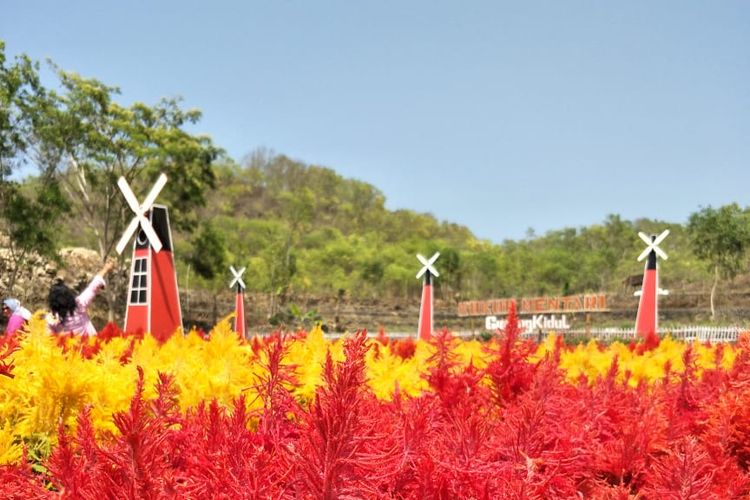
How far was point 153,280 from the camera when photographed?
11.3m

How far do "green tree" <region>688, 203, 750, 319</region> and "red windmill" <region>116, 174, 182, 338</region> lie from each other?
2561 centimetres

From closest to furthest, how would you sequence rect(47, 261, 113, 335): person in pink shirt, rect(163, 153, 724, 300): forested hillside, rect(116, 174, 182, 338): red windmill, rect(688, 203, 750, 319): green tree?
rect(47, 261, 113, 335): person in pink shirt
rect(116, 174, 182, 338): red windmill
rect(688, 203, 750, 319): green tree
rect(163, 153, 724, 300): forested hillside

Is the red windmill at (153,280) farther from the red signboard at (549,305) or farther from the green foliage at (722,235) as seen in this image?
the green foliage at (722,235)

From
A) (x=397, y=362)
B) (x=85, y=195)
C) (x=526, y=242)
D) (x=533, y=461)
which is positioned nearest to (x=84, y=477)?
(x=533, y=461)

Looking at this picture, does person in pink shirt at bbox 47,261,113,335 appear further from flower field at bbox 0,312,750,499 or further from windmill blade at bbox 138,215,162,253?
windmill blade at bbox 138,215,162,253

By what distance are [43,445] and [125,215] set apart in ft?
80.1

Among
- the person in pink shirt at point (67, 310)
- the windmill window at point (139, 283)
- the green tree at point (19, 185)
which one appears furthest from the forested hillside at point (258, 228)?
the person in pink shirt at point (67, 310)

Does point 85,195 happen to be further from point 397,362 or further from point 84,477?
point 84,477

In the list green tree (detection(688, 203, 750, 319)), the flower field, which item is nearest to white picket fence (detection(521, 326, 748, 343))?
green tree (detection(688, 203, 750, 319))

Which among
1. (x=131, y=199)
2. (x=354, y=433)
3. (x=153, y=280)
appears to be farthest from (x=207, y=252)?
(x=354, y=433)

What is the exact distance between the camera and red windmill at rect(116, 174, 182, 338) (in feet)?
37.0

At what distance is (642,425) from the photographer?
1685 millimetres

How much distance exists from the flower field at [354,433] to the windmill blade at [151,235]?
29.1 ft

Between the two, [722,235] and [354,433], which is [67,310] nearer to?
[354,433]
